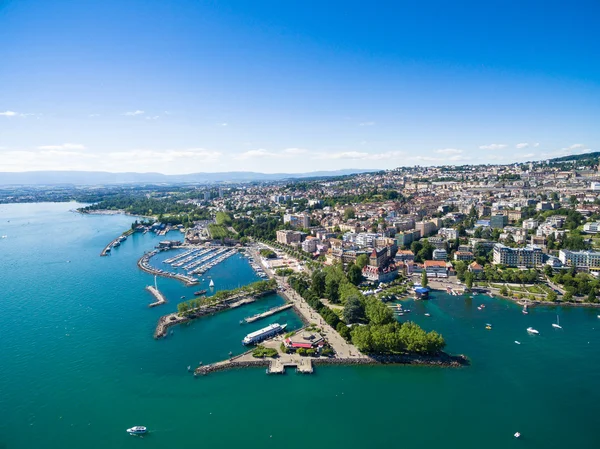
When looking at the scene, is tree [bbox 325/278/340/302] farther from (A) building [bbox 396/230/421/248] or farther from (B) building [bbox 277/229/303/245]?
(B) building [bbox 277/229/303/245]

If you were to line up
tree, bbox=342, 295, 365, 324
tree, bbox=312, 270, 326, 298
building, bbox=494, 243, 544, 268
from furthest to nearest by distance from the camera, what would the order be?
Result: building, bbox=494, 243, 544, 268 < tree, bbox=312, 270, 326, 298 < tree, bbox=342, 295, 365, 324

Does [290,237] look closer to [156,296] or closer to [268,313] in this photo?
[156,296]

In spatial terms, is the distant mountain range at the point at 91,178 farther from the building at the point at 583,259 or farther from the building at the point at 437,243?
the building at the point at 583,259

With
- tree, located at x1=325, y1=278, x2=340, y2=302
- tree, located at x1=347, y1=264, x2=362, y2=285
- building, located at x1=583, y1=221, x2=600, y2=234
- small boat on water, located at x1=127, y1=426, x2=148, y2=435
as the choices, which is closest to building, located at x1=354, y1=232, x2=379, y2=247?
tree, located at x1=347, y1=264, x2=362, y2=285

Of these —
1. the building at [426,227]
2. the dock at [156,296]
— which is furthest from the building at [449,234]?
the dock at [156,296]

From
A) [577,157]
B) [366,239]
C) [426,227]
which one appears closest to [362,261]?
[366,239]

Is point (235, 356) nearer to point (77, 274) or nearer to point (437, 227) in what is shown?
point (77, 274)
